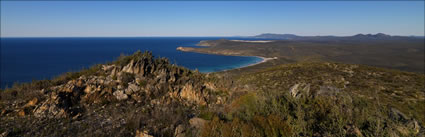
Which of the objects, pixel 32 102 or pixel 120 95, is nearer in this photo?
pixel 32 102

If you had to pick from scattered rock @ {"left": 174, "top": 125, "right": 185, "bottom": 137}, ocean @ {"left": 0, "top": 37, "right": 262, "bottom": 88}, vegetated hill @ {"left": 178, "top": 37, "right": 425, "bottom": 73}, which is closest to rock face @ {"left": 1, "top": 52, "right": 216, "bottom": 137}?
scattered rock @ {"left": 174, "top": 125, "right": 185, "bottom": 137}

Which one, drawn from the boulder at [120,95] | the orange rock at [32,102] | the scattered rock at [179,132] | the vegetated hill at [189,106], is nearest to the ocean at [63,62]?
the vegetated hill at [189,106]

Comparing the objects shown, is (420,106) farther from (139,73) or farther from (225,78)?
(139,73)

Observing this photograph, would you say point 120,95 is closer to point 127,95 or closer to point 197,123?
point 127,95

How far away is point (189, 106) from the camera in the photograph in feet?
27.3

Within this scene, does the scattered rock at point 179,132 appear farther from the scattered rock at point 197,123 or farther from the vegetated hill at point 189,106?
the scattered rock at point 197,123

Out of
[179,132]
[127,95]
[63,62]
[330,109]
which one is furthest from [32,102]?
[63,62]

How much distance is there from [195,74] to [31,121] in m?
6.88

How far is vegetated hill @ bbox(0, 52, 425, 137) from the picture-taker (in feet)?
15.2

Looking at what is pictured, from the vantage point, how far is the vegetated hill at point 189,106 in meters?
4.63

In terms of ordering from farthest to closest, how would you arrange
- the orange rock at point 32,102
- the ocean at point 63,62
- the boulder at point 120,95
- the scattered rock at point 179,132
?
the ocean at point 63,62 < the boulder at point 120,95 < the orange rock at point 32,102 < the scattered rock at point 179,132

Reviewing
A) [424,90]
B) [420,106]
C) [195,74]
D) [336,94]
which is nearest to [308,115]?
[336,94]

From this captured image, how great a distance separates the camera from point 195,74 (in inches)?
430

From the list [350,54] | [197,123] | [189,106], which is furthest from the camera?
[350,54]
